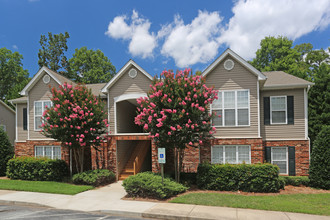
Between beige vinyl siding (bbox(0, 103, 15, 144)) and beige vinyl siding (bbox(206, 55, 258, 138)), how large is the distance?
70.4ft

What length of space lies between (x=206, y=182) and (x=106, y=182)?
6.26 metres

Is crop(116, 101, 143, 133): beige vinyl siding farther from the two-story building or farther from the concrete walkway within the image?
the concrete walkway

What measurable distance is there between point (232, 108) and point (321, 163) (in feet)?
17.3

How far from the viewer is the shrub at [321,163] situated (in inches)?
480

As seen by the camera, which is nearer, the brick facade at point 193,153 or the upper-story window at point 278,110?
the brick facade at point 193,153

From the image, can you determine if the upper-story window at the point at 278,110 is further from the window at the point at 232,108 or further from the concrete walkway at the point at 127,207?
the concrete walkway at the point at 127,207

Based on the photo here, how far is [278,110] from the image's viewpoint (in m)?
14.9

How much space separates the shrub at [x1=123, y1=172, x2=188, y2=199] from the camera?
35.3 ft

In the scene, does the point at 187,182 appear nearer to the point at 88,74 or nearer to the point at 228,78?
the point at 228,78

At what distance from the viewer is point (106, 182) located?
14938mm

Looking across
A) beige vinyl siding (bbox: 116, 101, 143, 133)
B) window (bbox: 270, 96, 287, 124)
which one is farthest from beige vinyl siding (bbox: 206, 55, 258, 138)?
beige vinyl siding (bbox: 116, 101, 143, 133)

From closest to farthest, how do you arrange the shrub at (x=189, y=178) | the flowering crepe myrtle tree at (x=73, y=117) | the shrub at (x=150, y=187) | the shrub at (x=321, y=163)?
1. the shrub at (x=150, y=187)
2. the shrub at (x=321, y=163)
3. the flowering crepe myrtle tree at (x=73, y=117)
4. the shrub at (x=189, y=178)

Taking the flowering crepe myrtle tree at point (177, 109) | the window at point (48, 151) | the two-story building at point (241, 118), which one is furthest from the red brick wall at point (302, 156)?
the window at point (48, 151)

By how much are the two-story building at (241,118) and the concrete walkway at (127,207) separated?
4393 mm
